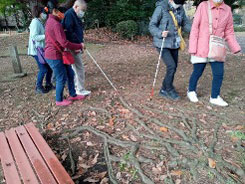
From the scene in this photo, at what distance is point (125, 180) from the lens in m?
2.74

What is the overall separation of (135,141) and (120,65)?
446 centimetres

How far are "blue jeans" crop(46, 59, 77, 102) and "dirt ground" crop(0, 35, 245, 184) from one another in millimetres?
311

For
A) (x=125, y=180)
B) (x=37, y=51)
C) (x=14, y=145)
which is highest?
(x=37, y=51)

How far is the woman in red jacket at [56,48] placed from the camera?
3857 millimetres

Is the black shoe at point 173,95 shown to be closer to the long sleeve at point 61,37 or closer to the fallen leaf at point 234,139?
the fallen leaf at point 234,139

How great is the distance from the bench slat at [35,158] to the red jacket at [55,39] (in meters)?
1.43

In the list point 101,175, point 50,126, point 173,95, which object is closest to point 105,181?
Result: point 101,175

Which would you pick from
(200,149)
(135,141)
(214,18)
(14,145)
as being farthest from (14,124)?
(214,18)

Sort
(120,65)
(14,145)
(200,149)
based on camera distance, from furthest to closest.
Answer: (120,65)
(200,149)
(14,145)

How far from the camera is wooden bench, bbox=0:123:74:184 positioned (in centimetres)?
236

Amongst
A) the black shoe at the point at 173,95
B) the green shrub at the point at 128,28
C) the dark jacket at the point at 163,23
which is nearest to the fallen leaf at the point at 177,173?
the black shoe at the point at 173,95

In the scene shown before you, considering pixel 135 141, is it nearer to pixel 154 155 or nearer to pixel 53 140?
pixel 154 155

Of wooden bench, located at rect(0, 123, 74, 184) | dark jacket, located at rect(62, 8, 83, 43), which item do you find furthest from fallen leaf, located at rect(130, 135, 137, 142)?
dark jacket, located at rect(62, 8, 83, 43)

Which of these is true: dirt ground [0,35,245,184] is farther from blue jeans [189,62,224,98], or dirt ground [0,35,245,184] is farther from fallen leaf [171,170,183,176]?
blue jeans [189,62,224,98]
